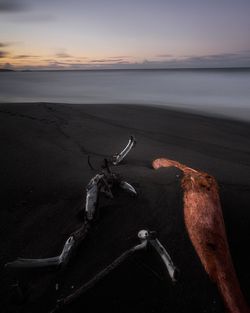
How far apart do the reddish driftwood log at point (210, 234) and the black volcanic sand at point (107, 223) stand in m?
0.08

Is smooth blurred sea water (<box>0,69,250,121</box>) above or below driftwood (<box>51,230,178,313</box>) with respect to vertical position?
below

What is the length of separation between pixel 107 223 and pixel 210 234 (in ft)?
3.30

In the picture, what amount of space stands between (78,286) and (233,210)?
6.13ft

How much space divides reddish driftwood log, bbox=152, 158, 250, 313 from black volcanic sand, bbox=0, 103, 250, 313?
0.08m

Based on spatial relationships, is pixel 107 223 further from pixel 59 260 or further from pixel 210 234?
pixel 210 234

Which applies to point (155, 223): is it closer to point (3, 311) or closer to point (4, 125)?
point (3, 311)

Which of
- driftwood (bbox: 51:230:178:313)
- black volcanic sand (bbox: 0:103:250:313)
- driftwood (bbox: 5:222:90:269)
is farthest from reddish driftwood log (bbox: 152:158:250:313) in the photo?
driftwood (bbox: 5:222:90:269)

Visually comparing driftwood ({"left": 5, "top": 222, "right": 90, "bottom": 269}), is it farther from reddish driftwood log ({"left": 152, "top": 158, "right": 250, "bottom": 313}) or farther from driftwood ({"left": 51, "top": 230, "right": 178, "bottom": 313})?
reddish driftwood log ({"left": 152, "top": 158, "right": 250, "bottom": 313})

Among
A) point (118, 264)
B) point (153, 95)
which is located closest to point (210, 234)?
point (118, 264)

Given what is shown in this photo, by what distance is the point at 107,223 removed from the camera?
3006 mm

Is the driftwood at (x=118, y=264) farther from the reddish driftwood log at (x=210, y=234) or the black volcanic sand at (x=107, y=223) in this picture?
the reddish driftwood log at (x=210, y=234)

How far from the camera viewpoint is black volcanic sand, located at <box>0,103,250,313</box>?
8.11 ft

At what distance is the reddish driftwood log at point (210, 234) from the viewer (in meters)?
2.50

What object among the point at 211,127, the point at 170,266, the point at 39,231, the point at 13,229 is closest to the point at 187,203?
the point at 170,266
